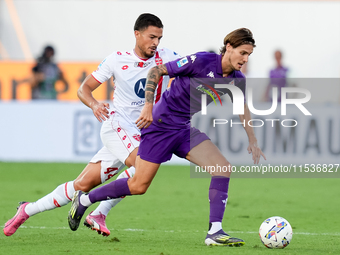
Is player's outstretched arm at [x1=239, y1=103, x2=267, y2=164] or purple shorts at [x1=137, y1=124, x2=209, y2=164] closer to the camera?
purple shorts at [x1=137, y1=124, x2=209, y2=164]

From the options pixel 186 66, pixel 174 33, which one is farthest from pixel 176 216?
pixel 174 33

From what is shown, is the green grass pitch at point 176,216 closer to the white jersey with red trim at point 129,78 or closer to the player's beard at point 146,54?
the white jersey with red trim at point 129,78

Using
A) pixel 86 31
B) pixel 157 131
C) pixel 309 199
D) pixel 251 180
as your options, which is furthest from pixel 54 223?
pixel 86 31

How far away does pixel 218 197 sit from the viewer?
5.38 meters

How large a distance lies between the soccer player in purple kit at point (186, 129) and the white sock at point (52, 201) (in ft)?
Answer: 0.91

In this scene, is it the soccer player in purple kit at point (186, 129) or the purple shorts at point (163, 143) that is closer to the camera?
the soccer player in purple kit at point (186, 129)

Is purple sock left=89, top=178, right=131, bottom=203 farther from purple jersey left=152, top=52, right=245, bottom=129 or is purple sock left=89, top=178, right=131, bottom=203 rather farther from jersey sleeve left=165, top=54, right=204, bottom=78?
jersey sleeve left=165, top=54, right=204, bottom=78

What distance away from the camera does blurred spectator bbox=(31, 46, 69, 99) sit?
44.4 feet

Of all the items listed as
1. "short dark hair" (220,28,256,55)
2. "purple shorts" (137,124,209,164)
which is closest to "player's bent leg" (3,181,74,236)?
"purple shorts" (137,124,209,164)

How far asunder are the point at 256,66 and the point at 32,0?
6.44 m

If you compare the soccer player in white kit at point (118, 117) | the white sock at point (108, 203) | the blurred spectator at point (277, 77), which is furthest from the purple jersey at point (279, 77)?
the white sock at point (108, 203)

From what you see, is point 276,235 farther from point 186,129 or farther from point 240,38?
point 240,38

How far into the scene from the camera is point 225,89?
5500 mm

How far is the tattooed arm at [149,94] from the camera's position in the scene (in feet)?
16.8
